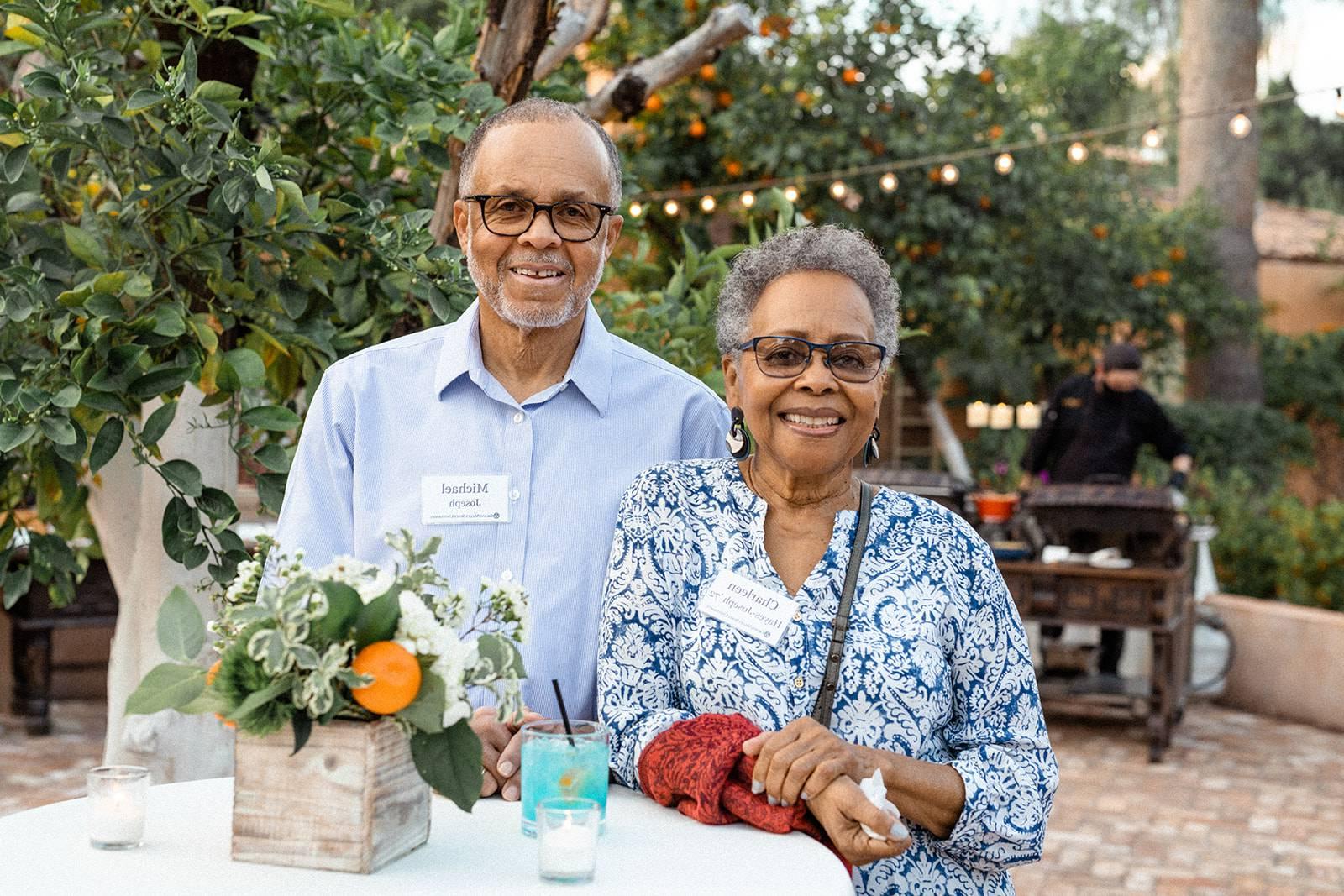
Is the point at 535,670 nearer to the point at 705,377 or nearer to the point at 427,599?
the point at 427,599

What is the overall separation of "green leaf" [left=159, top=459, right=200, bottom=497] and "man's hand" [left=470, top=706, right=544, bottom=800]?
0.85 m

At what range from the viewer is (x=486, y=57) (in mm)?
3285

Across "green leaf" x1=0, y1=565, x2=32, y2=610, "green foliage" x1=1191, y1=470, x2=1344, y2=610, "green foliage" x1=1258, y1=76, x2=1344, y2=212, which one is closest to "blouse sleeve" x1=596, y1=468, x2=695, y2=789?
"green leaf" x1=0, y1=565, x2=32, y2=610

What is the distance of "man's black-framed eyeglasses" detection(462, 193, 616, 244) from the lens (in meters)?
2.27

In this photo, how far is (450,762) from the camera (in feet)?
5.50

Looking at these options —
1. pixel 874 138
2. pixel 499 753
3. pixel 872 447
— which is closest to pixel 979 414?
pixel 874 138

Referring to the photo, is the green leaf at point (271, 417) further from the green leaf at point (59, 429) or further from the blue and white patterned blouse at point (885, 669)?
the blue and white patterned blouse at point (885, 669)

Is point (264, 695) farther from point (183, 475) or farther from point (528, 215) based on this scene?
point (183, 475)

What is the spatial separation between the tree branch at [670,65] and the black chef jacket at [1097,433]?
4.38 m

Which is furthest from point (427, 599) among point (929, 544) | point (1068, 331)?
point (1068, 331)

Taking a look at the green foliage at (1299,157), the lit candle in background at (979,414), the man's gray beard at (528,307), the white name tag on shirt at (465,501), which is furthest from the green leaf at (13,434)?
the green foliage at (1299,157)

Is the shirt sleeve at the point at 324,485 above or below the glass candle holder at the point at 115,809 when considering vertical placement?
above

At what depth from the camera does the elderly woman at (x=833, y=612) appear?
6.70ft

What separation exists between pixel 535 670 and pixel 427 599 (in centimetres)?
58
